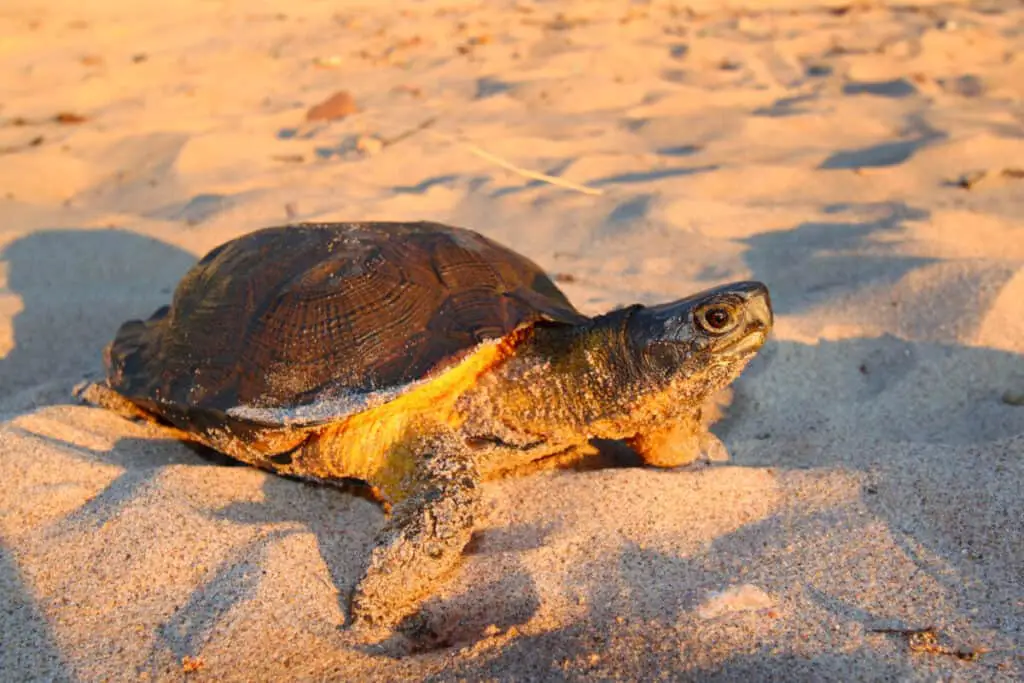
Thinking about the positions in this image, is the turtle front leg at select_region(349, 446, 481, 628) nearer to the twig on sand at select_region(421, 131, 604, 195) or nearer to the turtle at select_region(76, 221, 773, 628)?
the turtle at select_region(76, 221, 773, 628)

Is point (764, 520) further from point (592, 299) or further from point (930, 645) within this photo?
point (592, 299)

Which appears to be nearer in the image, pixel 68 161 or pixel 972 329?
pixel 972 329

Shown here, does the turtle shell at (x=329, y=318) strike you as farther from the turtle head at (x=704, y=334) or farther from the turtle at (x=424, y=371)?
the turtle head at (x=704, y=334)

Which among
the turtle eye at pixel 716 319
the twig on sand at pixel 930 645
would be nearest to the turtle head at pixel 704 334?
the turtle eye at pixel 716 319

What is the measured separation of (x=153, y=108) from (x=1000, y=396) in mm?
6074

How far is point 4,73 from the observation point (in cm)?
741

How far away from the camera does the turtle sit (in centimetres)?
240

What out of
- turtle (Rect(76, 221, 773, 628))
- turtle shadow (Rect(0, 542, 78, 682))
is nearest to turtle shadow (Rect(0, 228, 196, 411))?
turtle (Rect(76, 221, 773, 628))

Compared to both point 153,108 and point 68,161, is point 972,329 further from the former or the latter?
point 153,108

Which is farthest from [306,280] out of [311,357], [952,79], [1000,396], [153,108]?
[952,79]

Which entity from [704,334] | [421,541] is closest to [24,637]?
[421,541]

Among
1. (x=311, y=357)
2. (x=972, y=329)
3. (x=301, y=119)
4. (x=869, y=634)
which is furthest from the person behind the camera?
(x=301, y=119)

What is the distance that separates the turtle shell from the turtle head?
35 centimetres

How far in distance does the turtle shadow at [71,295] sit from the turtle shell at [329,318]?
36.5 inches
